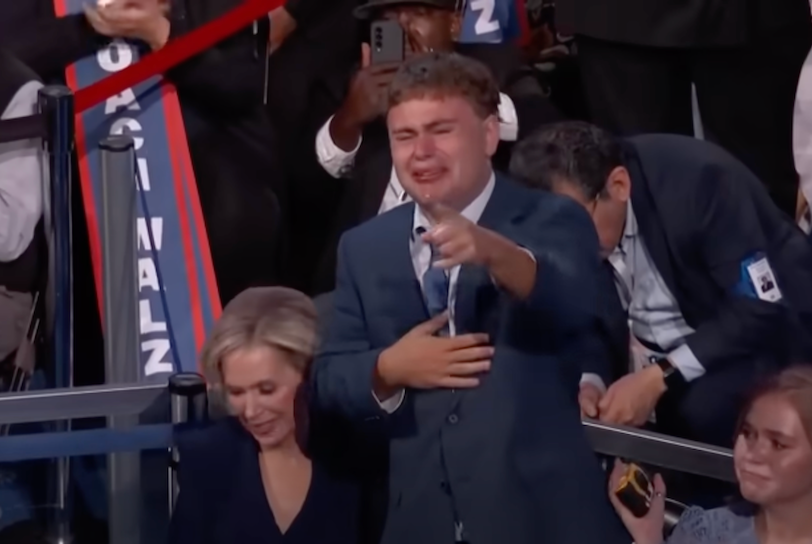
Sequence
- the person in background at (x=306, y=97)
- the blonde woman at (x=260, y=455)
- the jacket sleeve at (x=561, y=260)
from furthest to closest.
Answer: the person in background at (x=306, y=97) < the blonde woman at (x=260, y=455) < the jacket sleeve at (x=561, y=260)

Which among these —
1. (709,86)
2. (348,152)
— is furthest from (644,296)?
(348,152)

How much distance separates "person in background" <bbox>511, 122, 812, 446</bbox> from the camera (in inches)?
95.4

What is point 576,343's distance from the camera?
81.0 inches

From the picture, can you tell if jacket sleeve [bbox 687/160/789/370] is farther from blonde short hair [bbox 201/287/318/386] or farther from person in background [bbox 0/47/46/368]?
person in background [bbox 0/47/46/368]

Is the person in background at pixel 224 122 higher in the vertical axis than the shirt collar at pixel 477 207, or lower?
higher

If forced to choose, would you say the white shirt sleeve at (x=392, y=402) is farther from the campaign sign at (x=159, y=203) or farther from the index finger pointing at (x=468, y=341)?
the campaign sign at (x=159, y=203)

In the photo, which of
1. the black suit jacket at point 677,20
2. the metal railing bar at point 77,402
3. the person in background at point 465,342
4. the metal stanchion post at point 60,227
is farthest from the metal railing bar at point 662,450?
the black suit jacket at point 677,20

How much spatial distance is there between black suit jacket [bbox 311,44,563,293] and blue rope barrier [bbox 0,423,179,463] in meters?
0.59

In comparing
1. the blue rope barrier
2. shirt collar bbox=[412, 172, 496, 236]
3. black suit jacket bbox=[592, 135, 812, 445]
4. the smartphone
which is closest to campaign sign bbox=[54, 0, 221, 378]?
the smartphone

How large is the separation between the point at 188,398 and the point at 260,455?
0.12 metres

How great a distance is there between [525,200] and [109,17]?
1089 millimetres

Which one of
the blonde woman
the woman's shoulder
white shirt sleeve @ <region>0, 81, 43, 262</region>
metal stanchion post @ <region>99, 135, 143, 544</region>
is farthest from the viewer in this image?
white shirt sleeve @ <region>0, 81, 43, 262</region>

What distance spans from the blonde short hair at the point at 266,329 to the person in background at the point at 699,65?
0.90 meters

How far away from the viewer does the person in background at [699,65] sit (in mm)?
2842
